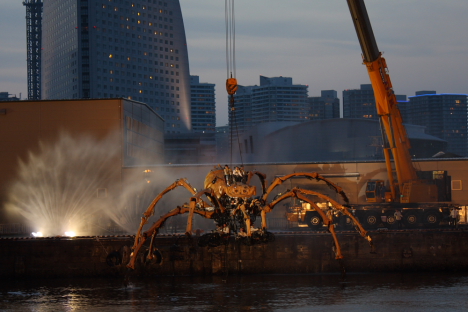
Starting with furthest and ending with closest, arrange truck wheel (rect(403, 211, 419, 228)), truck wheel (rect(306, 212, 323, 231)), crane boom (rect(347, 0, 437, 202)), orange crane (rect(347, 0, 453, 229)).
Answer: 1. truck wheel (rect(403, 211, 419, 228))
2. truck wheel (rect(306, 212, 323, 231))
3. orange crane (rect(347, 0, 453, 229))
4. crane boom (rect(347, 0, 437, 202))

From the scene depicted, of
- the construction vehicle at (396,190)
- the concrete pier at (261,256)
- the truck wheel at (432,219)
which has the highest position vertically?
the construction vehicle at (396,190)

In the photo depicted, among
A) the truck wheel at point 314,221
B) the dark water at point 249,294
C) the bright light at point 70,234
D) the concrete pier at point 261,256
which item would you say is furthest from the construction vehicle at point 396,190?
the bright light at point 70,234

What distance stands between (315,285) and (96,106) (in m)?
41.2

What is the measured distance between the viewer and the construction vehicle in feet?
216

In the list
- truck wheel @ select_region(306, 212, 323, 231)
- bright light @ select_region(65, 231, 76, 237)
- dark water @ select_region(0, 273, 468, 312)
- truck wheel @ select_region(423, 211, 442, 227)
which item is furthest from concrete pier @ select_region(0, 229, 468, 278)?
bright light @ select_region(65, 231, 76, 237)

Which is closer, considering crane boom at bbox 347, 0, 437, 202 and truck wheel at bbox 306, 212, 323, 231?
crane boom at bbox 347, 0, 437, 202

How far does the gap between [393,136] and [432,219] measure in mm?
9766

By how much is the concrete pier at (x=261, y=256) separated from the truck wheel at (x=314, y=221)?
11176 millimetres

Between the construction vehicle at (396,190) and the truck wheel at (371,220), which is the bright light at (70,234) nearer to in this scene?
the construction vehicle at (396,190)

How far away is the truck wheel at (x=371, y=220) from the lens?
66.9 metres

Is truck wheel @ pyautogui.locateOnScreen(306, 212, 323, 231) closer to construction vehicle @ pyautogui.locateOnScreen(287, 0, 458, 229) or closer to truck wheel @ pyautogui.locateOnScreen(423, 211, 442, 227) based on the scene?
construction vehicle @ pyautogui.locateOnScreen(287, 0, 458, 229)

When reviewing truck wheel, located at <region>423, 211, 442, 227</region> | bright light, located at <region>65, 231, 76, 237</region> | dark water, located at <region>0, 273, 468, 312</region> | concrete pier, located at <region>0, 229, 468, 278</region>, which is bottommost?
dark water, located at <region>0, 273, 468, 312</region>

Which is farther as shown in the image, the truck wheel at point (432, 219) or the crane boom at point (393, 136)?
the truck wheel at point (432, 219)

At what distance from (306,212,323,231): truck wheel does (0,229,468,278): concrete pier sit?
11.2m
